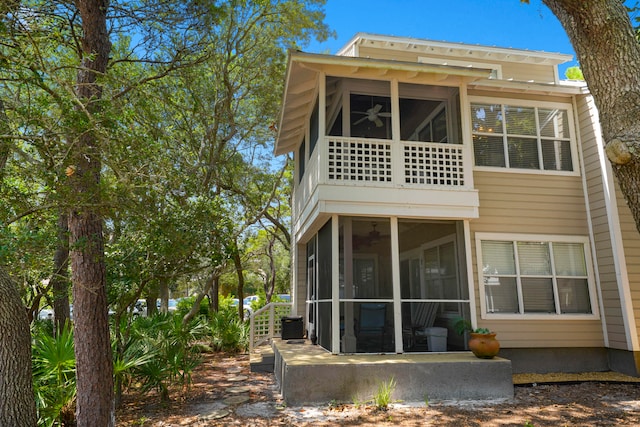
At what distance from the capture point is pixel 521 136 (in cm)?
907

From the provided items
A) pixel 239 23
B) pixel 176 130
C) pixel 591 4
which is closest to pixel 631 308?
pixel 591 4

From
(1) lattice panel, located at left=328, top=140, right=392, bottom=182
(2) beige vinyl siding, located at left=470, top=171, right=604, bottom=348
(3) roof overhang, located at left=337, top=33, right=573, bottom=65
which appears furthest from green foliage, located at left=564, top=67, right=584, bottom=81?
(1) lattice panel, located at left=328, top=140, right=392, bottom=182

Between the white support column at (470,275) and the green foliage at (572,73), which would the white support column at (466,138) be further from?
the green foliage at (572,73)

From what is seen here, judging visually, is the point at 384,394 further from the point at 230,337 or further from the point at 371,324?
the point at 230,337

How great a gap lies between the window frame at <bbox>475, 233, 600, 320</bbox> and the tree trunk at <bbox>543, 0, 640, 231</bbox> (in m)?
4.44

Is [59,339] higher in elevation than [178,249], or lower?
lower

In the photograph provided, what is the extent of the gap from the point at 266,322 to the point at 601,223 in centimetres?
814

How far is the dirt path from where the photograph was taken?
554 centimetres

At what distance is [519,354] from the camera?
8125 millimetres

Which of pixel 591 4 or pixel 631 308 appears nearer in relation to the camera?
pixel 591 4

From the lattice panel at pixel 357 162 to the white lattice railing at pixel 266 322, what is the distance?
4580 millimetres

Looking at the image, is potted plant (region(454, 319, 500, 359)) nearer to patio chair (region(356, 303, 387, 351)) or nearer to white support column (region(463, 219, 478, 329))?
white support column (region(463, 219, 478, 329))

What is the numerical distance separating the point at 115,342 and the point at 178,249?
183cm

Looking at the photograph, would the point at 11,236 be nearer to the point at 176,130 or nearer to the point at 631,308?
the point at 631,308
